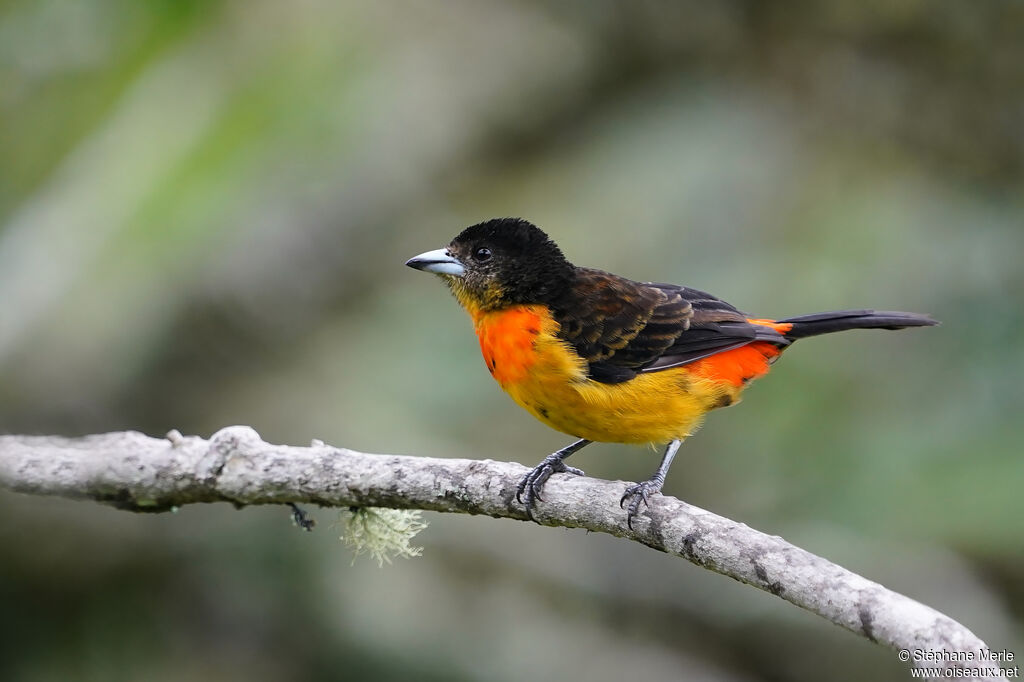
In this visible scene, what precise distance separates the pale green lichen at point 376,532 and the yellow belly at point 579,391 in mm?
711

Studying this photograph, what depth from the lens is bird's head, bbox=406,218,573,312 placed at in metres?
4.82

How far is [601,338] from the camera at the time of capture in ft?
15.2

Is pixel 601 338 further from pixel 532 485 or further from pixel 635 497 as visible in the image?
pixel 635 497

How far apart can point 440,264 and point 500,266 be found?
0.28 meters

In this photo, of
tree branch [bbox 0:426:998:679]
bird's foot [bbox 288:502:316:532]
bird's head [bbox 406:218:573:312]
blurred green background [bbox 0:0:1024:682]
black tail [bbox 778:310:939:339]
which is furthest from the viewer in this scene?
blurred green background [bbox 0:0:1024:682]

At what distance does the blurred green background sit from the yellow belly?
2.26m

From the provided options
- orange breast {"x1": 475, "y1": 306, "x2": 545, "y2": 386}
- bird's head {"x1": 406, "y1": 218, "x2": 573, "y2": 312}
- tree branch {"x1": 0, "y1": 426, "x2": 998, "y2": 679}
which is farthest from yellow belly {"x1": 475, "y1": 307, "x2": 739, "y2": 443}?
tree branch {"x1": 0, "y1": 426, "x2": 998, "y2": 679}

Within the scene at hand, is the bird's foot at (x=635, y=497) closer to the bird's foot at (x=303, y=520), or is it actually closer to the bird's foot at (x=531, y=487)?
the bird's foot at (x=531, y=487)

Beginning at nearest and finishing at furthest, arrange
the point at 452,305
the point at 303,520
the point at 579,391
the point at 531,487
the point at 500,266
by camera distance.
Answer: the point at 531,487 < the point at 303,520 < the point at 579,391 < the point at 500,266 < the point at 452,305

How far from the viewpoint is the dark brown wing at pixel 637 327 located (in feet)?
15.0

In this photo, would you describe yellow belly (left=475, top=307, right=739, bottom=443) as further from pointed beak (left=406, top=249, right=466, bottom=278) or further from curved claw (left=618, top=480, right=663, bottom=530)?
curved claw (left=618, top=480, right=663, bottom=530)

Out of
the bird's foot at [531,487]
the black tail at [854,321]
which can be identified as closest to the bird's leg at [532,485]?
the bird's foot at [531,487]

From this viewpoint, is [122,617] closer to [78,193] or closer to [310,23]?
[78,193]

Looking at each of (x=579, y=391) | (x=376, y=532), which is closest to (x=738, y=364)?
(x=579, y=391)
